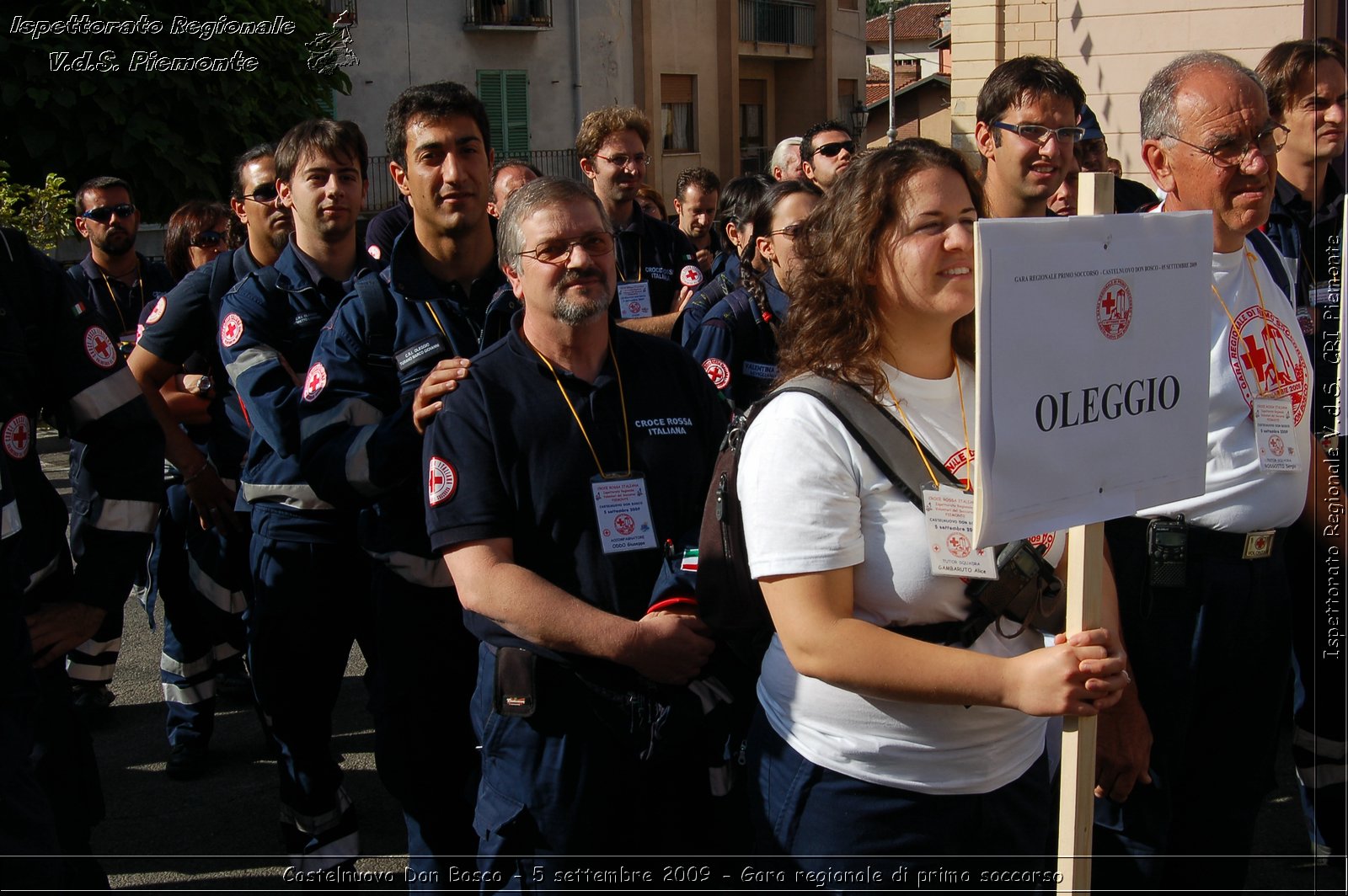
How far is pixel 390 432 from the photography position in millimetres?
3199

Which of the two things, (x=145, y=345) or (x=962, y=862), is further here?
(x=145, y=345)

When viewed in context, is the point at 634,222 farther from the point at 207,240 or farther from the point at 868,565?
the point at 868,565

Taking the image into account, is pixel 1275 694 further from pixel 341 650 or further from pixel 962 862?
pixel 341 650

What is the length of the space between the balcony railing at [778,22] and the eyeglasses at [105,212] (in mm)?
28872

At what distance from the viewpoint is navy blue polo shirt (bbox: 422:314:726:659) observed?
9.16 ft

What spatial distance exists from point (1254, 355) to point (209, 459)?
4059 millimetres

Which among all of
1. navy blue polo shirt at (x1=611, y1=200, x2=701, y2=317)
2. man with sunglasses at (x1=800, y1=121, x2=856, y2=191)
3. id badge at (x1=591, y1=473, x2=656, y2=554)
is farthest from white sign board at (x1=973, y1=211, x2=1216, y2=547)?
man with sunglasses at (x1=800, y1=121, x2=856, y2=191)

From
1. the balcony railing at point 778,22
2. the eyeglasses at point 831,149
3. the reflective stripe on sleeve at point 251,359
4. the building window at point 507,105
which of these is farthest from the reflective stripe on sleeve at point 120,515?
the balcony railing at point 778,22

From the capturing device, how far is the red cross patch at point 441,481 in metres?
2.79

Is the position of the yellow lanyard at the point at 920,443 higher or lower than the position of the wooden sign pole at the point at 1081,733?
higher

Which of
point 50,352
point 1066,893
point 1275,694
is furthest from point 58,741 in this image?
point 1275,694

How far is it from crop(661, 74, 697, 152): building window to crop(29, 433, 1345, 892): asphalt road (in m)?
26.9

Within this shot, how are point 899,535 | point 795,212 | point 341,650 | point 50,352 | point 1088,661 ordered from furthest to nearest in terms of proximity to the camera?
1. point 795,212
2. point 341,650
3. point 50,352
4. point 899,535
5. point 1088,661

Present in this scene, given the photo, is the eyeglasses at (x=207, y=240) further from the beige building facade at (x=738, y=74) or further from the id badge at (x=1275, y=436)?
the beige building facade at (x=738, y=74)
